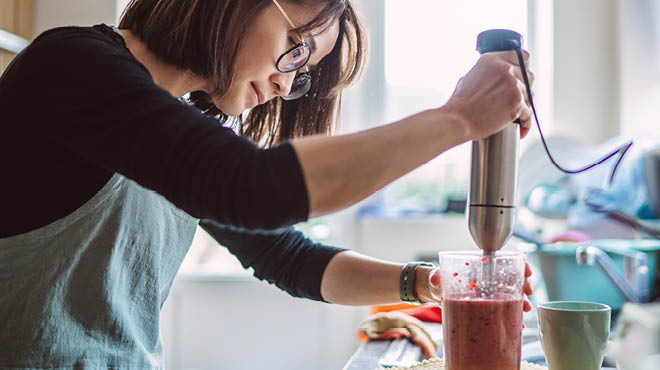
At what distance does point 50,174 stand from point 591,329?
77 cm

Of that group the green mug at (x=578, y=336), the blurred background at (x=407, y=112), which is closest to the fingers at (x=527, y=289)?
the green mug at (x=578, y=336)

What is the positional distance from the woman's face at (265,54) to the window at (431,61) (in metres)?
1.95

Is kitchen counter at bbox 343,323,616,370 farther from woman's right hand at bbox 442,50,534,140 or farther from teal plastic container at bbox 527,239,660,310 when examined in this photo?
woman's right hand at bbox 442,50,534,140

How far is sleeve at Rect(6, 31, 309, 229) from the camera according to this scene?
622 mm

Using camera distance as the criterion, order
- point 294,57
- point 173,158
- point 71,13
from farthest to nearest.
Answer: point 71,13 < point 294,57 < point 173,158

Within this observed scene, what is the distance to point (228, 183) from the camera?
2.04ft

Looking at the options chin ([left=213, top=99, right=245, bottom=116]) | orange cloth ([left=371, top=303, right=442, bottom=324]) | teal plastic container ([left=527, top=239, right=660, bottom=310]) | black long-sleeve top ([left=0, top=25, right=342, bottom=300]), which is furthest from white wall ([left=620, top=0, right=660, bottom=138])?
black long-sleeve top ([left=0, top=25, right=342, bottom=300])

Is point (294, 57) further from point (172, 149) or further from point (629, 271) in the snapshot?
point (629, 271)

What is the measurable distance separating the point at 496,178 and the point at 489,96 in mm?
102

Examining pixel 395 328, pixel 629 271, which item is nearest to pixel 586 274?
pixel 629 271

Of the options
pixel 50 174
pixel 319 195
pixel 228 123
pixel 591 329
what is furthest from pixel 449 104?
pixel 228 123

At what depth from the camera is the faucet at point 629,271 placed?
1.29 m

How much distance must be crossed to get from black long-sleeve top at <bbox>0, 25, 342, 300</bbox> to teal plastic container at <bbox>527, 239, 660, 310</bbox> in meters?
0.97

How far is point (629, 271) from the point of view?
1.32 meters
